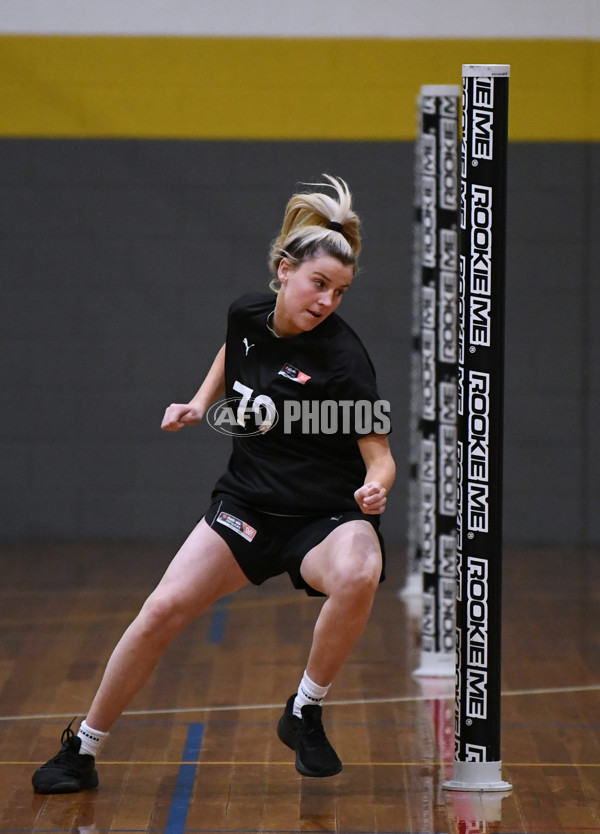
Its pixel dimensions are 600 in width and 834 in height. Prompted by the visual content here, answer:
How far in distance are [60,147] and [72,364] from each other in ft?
5.10

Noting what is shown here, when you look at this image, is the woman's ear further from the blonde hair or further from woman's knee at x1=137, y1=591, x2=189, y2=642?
woman's knee at x1=137, y1=591, x2=189, y2=642

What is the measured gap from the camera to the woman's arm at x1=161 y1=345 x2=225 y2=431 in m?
3.55

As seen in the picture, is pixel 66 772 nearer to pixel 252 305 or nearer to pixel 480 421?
pixel 252 305

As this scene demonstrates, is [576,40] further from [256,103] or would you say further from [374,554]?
[374,554]

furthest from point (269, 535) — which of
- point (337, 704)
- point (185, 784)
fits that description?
point (337, 704)

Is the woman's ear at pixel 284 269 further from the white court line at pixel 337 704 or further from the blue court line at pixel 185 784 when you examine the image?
the white court line at pixel 337 704

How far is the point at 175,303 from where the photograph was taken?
8.91 m

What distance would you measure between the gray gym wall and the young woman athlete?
5.29 metres

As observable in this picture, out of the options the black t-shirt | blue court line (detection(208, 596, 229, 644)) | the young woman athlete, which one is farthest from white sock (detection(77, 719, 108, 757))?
blue court line (detection(208, 596, 229, 644))

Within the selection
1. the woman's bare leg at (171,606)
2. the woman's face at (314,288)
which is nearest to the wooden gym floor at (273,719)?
the woman's bare leg at (171,606)

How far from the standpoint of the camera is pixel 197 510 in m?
8.91

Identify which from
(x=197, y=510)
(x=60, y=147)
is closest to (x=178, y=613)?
(x=197, y=510)

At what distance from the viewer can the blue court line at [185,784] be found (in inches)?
135

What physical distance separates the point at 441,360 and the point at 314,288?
6.86 ft
